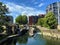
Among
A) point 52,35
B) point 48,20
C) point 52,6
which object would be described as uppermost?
point 52,6

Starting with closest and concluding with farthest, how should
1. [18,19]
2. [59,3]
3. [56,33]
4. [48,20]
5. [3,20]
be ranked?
[3,20] → [56,33] → [48,20] → [59,3] → [18,19]

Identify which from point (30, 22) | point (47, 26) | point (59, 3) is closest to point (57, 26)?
point (47, 26)

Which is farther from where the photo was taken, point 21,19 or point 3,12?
point 21,19

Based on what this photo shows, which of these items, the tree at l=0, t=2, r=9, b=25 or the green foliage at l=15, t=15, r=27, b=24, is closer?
the tree at l=0, t=2, r=9, b=25

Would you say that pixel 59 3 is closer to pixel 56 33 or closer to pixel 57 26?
pixel 57 26

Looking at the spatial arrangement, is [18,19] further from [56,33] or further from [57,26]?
[56,33]

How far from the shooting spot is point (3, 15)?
32.5 m

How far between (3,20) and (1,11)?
1.47 metres

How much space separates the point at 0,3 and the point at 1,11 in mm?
1246

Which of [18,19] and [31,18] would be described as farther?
[31,18]

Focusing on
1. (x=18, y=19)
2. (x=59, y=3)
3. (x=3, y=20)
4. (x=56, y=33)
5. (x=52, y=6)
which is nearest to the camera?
(x=3, y=20)

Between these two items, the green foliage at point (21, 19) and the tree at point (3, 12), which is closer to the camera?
the tree at point (3, 12)

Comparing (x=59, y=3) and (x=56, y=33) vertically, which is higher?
(x=59, y=3)

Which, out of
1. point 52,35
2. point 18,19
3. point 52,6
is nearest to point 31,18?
point 18,19
